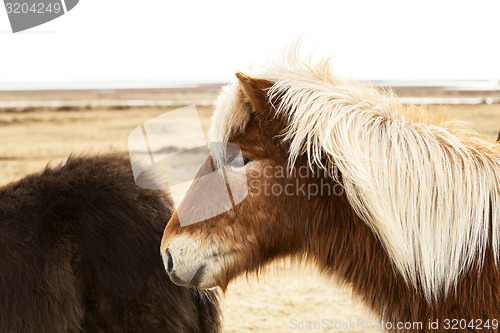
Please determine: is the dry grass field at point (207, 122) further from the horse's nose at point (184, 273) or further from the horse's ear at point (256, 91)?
the horse's ear at point (256, 91)

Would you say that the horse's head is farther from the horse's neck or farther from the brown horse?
the brown horse

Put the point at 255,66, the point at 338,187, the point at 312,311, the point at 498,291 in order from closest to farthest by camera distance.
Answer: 1. the point at 498,291
2. the point at 338,187
3. the point at 255,66
4. the point at 312,311

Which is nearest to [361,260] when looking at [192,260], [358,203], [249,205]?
[358,203]

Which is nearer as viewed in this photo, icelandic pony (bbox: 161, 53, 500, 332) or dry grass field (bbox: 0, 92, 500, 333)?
icelandic pony (bbox: 161, 53, 500, 332)

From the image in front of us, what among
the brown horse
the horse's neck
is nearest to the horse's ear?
the horse's neck

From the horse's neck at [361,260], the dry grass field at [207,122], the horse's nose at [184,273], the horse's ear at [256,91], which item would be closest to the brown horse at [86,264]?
the dry grass field at [207,122]

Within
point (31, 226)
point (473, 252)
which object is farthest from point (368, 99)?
point (31, 226)

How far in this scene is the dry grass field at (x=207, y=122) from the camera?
12.1ft

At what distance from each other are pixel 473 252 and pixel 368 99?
2.66 feet

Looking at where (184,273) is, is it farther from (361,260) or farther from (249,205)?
(361,260)

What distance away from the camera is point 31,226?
2.70m

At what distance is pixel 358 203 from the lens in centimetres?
188

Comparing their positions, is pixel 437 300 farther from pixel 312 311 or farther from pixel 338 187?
pixel 312 311

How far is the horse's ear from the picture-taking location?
1932 millimetres
